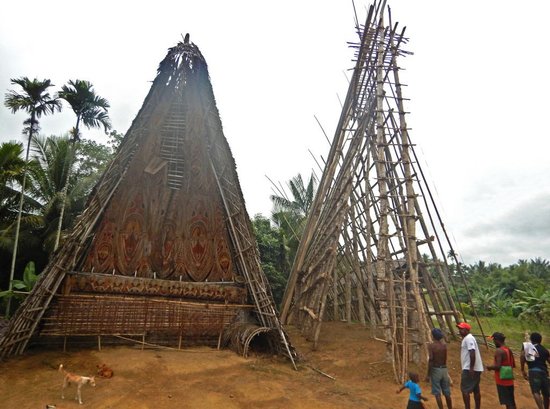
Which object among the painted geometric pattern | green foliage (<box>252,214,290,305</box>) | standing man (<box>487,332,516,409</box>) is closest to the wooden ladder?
the painted geometric pattern

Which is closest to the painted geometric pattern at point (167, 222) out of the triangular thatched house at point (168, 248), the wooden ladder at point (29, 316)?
the triangular thatched house at point (168, 248)

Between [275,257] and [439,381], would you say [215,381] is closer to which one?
[439,381]

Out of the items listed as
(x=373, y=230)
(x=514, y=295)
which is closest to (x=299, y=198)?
(x=373, y=230)

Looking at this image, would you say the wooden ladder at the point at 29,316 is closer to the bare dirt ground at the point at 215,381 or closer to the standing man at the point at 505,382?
the bare dirt ground at the point at 215,381

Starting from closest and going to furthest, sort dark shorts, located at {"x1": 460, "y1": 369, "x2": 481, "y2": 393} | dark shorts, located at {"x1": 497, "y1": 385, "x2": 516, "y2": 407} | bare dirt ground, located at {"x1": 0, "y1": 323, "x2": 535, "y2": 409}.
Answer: dark shorts, located at {"x1": 497, "y1": 385, "x2": 516, "y2": 407}, dark shorts, located at {"x1": 460, "y1": 369, "x2": 481, "y2": 393}, bare dirt ground, located at {"x1": 0, "y1": 323, "x2": 535, "y2": 409}

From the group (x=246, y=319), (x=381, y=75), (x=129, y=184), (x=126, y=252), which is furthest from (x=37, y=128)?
(x=381, y=75)

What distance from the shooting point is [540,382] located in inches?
220

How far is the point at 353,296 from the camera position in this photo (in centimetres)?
1485

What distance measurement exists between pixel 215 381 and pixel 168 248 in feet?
16.0

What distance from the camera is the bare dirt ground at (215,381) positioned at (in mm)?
6043

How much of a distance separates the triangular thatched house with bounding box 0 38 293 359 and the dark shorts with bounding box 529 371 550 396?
4.90m

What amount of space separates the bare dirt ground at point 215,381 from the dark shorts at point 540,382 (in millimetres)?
1179

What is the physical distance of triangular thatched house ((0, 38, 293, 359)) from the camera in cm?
898

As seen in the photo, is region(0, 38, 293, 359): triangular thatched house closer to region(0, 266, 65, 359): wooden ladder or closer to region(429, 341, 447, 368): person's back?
region(0, 266, 65, 359): wooden ladder
